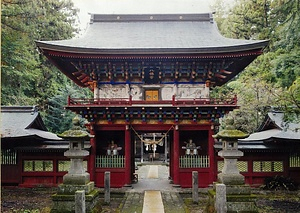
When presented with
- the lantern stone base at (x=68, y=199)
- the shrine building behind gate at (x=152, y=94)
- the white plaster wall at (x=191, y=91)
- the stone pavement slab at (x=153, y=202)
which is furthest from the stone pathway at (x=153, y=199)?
the white plaster wall at (x=191, y=91)

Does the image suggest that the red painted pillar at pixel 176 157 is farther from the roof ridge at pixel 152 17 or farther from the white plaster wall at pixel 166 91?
the roof ridge at pixel 152 17

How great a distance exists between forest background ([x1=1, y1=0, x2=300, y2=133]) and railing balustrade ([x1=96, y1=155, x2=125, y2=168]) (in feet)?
21.9

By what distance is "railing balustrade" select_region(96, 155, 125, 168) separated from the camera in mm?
15359

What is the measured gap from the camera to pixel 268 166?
15930 millimetres

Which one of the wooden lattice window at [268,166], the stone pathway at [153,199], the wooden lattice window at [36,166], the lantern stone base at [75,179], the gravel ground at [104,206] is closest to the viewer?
the lantern stone base at [75,179]

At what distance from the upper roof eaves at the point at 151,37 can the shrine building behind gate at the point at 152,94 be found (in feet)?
0.17

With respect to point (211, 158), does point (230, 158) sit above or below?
above

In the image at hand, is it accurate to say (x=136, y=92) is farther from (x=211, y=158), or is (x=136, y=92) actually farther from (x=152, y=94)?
(x=211, y=158)

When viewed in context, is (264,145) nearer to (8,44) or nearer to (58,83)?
(8,44)

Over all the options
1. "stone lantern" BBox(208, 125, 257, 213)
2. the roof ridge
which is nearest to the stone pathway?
"stone lantern" BBox(208, 125, 257, 213)

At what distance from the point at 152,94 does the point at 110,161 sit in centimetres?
416

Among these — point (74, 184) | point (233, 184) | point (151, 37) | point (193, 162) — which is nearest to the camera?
point (233, 184)

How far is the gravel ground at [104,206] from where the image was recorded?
11.3 meters

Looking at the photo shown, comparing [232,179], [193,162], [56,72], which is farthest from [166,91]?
[56,72]
